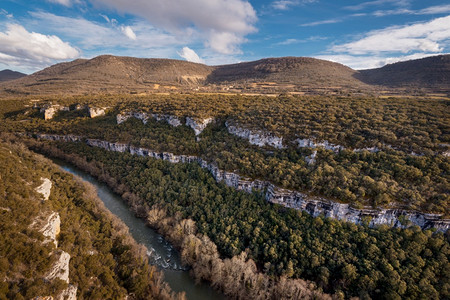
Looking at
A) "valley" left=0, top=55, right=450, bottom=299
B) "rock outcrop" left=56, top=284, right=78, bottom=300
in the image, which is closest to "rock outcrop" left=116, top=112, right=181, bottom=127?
"valley" left=0, top=55, right=450, bottom=299

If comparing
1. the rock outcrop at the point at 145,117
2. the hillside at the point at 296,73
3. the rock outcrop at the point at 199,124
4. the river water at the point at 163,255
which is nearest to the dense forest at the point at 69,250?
the river water at the point at 163,255

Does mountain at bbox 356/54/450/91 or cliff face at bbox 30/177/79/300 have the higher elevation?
mountain at bbox 356/54/450/91

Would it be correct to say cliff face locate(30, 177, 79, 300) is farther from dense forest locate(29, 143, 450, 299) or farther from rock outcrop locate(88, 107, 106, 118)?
rock outcrop locate(88, 107, 106, 118)

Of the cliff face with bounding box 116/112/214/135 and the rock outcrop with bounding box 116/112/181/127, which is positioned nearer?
the cliff face with bounding box 116/112/214/135

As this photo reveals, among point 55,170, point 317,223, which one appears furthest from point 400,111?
point 55,170

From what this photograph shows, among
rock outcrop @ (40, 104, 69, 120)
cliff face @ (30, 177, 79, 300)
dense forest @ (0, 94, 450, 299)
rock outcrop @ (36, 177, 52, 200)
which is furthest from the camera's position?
rock outcrop @ (40, 104, 69, 120)

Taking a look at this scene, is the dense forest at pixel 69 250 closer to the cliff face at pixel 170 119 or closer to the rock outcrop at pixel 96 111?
the cliff face at pixel 170 119

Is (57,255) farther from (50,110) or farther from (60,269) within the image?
(50,110)
